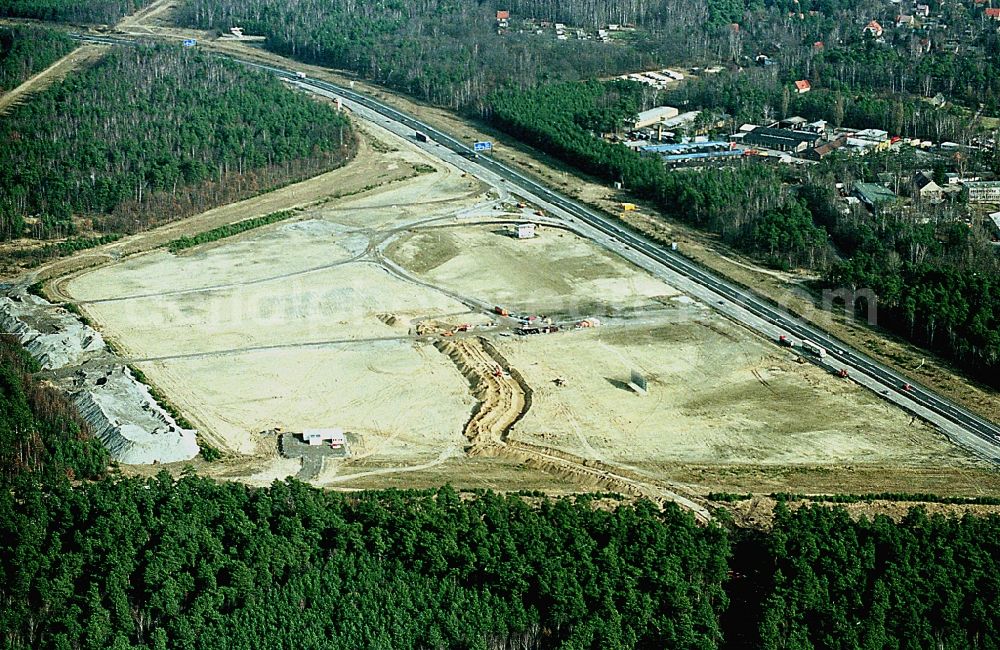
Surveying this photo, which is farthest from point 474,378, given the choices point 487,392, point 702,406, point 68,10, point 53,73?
point 68,10

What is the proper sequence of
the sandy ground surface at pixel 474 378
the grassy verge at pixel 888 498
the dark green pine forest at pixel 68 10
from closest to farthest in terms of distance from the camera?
the grassy verge at pixel 888 498 → the sandy ground surface at pixel 474 378 → the dark green pine forest at pixel 68 10

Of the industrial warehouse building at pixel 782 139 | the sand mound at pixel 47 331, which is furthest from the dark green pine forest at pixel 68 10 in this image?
the sand mound at pixel 47 331

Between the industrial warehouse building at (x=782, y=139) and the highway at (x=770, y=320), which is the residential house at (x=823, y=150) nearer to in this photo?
the industrial warehouse building at (x=782, y=139)

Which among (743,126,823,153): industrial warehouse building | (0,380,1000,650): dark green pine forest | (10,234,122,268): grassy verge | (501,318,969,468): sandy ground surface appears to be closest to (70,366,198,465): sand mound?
(0,380,1000,650): dark green pine forest

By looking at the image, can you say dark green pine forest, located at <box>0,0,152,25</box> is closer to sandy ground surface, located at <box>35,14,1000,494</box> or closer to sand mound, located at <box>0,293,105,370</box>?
sandy ground surface, located at <box>35,14,1000,494</box>

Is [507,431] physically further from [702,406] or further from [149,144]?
[149,144]
